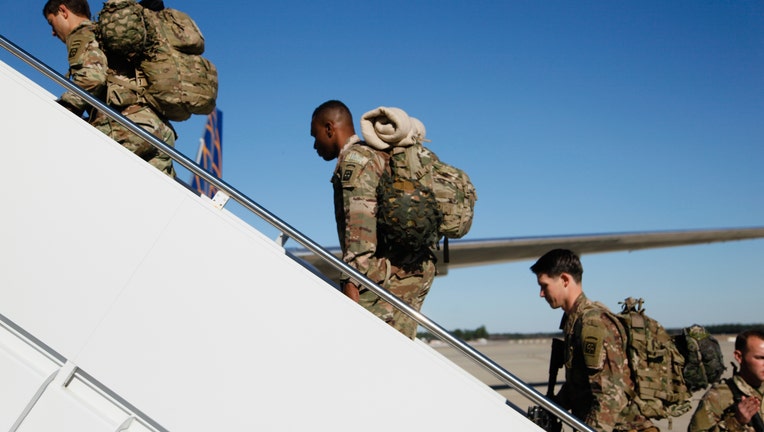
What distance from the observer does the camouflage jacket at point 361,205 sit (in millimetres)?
2811

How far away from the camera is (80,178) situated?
2.20 m

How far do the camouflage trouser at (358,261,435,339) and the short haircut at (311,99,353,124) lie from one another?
904mm

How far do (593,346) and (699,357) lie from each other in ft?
3.53

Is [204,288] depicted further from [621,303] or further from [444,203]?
[621,303]

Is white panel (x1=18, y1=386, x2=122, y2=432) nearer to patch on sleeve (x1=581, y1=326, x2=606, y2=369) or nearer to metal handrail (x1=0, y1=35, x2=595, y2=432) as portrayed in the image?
metal handrail (x1=0, y1=35, x2=595, y2=432)

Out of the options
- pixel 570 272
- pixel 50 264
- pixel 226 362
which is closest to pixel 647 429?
pixel 570 272

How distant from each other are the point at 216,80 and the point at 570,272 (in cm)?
233

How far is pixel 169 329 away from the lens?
2.09m

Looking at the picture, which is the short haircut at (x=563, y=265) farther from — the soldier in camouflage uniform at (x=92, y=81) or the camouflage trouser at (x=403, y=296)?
the soldier in camouflage uniform at (x=92, y=81)

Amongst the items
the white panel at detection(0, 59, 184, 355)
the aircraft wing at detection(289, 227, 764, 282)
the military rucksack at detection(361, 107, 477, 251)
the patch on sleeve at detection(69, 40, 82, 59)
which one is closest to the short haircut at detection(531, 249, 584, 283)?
the military rucksack at detection(361, 107, 477, 251)

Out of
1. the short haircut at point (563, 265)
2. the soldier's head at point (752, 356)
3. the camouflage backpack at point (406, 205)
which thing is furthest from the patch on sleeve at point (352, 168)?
the soldier's head at point (752, 356)

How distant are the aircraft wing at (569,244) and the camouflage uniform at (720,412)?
23.2 feet

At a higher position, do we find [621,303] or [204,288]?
[621,303]

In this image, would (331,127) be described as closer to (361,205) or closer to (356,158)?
(356,158)
